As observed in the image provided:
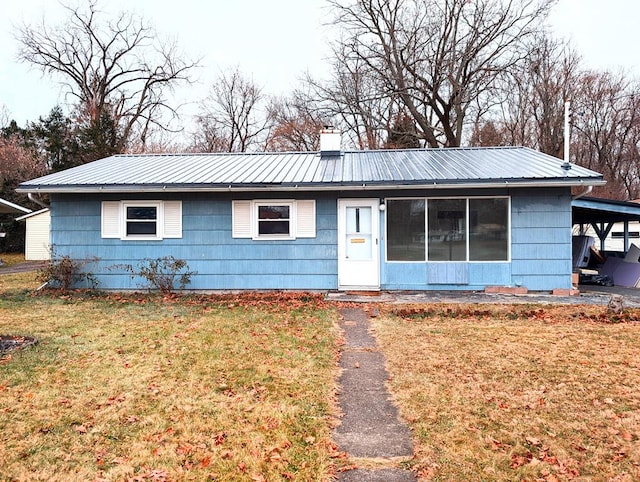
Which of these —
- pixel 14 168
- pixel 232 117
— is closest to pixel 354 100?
pixel 232 117

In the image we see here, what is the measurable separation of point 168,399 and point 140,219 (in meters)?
7.07

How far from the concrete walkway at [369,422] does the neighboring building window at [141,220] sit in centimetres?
652

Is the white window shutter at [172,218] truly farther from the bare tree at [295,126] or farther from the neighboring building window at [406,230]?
the bare tree at [295,126]

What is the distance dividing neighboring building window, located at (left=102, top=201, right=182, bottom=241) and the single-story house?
2 centimetres

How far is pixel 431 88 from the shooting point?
22.9 m

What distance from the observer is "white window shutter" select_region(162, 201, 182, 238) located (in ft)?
32.6

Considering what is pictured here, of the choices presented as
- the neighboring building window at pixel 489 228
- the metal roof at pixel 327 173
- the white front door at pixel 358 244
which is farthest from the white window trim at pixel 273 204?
the neighboring building window at pixel 489 228

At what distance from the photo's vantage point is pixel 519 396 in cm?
397

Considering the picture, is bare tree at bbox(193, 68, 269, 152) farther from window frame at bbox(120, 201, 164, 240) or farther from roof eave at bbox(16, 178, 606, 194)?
roof eave at bbox(16, 178, 606, 194)

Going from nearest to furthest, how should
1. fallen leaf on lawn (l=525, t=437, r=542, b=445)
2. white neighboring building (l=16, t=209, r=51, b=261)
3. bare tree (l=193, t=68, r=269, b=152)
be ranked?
1. fallen leaf on lawn (l=525, t=437, r=542, b=445)
2. white neighboring building (l=16, t=209, r=51, b=261)
3. bare tree (l=193, t=68, r=269, b=152)

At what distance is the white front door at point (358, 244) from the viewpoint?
970 centimetres

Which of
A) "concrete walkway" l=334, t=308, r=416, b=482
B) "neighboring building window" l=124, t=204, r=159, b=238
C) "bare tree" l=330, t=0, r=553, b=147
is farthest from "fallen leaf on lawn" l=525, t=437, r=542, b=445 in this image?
"bare tree" l=330, t=0, r=553, b=147

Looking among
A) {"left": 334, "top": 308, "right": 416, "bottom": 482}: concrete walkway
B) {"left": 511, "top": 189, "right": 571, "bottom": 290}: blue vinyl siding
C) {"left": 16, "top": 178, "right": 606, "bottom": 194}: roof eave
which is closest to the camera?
{"left": 334, "top": 308, "right": 416, "bottom": 482}: concrete walkway

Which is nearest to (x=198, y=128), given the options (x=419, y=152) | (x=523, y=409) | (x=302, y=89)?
(x=302, y=89)
